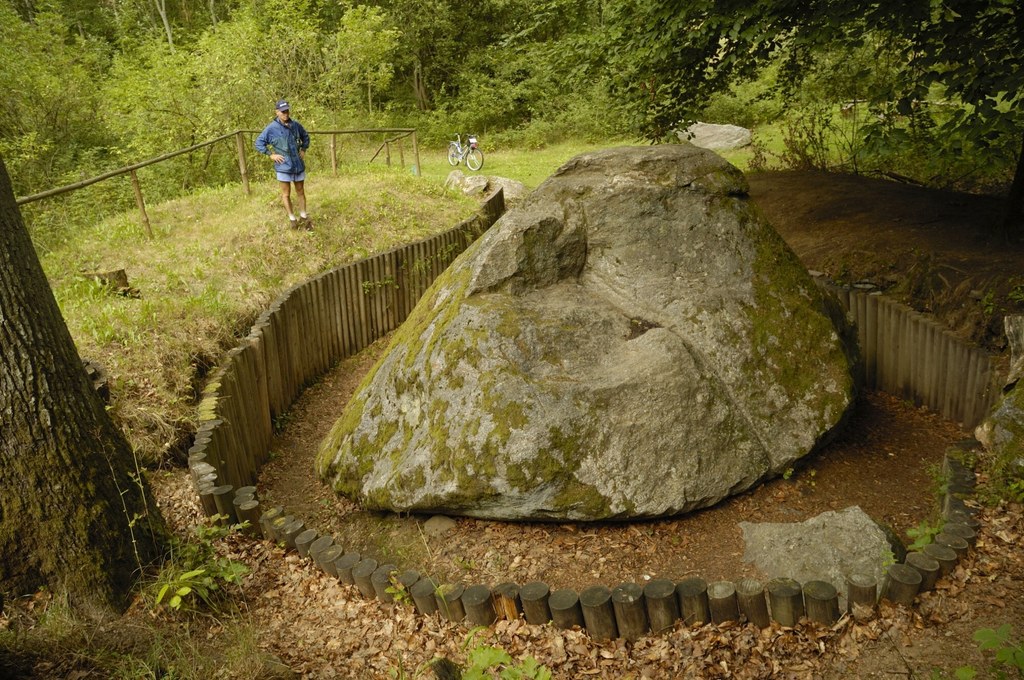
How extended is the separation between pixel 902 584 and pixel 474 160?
1825 centimetres

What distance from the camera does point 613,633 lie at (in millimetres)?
3859

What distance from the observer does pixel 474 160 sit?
2045 centimetres

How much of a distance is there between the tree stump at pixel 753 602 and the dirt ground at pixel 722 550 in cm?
6

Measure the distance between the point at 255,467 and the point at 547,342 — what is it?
2858 millimetres

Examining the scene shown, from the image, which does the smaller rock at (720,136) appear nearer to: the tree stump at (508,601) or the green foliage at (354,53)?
the green foliage at (354,53)

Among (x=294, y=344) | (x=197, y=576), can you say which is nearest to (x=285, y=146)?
(x=294, y=344)

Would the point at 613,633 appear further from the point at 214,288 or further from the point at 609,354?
the point at 214,288

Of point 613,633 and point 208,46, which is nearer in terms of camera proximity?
point 613,633

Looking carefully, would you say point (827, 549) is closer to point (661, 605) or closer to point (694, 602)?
point (694, 602)

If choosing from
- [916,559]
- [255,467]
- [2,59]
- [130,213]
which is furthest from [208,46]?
[916,559]

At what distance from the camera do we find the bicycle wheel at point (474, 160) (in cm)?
2044

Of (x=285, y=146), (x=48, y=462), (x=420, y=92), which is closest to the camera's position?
(x=48, y=462)

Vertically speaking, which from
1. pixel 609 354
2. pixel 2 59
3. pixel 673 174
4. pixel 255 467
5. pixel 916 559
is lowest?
pixel 255 467

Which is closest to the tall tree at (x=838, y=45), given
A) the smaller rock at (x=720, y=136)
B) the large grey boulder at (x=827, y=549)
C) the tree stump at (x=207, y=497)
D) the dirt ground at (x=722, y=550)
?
the dirt ground at (x=722, y=550)
